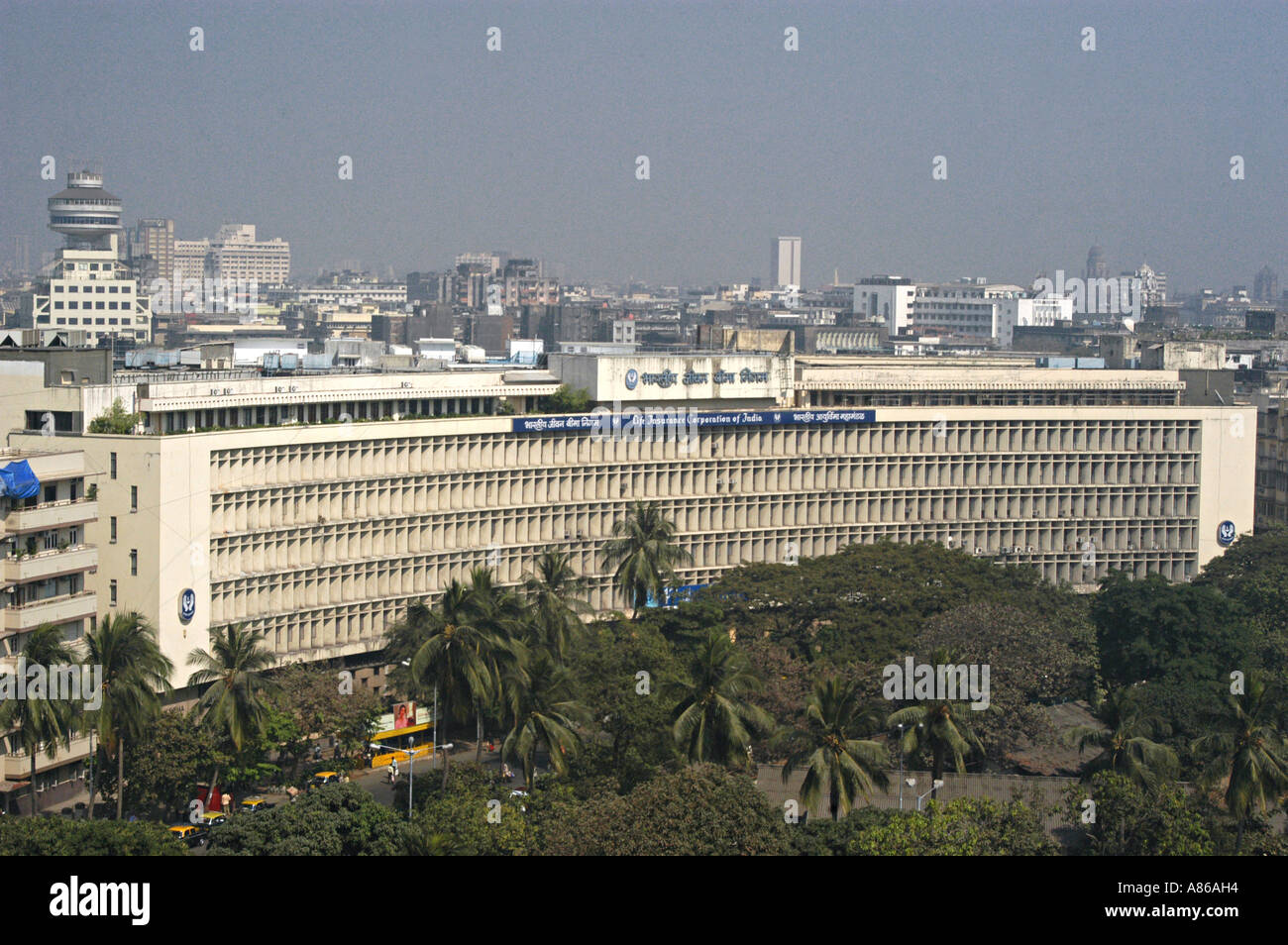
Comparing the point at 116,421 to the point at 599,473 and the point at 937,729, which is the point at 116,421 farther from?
the point at 937,729

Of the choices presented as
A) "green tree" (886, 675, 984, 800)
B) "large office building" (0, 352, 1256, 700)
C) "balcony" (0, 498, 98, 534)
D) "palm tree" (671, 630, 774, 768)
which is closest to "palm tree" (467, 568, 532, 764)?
"palm tree" (671, 630, 774, 768)

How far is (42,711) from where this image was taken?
152 ft

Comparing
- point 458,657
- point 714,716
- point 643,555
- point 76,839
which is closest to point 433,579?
point 643,555

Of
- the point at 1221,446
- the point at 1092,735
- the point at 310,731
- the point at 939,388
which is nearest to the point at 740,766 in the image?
the point at 1092,735

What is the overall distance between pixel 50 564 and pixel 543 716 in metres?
15.8

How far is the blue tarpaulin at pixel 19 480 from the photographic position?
5122 centimetres

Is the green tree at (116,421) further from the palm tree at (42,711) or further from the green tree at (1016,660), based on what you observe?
the green tree at (1016,660)

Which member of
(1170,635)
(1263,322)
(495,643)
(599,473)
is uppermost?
(1263,322)

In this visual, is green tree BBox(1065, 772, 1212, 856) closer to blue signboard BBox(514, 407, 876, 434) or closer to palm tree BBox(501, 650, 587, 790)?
palm tree BBox(501, 650, 587, 790)

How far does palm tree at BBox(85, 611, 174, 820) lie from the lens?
4859 centimetres

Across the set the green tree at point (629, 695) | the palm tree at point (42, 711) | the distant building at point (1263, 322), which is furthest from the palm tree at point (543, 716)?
the distant building at point (1263, 322)

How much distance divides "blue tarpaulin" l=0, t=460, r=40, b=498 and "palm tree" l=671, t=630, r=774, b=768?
66.6ft
